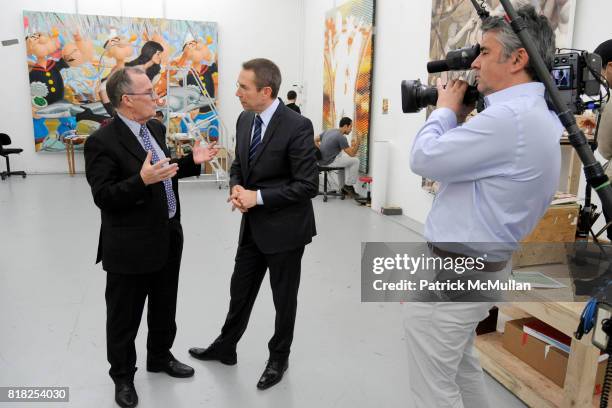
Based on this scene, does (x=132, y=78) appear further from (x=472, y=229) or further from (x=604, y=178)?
(x=604, y=178)

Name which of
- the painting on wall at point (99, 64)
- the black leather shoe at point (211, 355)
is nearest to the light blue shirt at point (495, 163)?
the black leather shoe at point (211, 355)

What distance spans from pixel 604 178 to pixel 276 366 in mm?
1898

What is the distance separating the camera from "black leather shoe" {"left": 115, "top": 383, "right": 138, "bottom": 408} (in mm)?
2182

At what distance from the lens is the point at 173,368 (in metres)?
2.47

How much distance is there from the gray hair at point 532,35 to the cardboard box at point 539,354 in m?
1.69

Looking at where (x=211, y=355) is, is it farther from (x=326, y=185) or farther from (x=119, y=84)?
(x=326, y=185)

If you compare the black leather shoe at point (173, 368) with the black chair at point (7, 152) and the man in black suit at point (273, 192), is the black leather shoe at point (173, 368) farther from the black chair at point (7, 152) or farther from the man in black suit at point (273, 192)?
the black chair at point (7, 152)

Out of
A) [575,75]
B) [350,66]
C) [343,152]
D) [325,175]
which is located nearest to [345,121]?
[343,152]

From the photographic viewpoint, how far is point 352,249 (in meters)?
4.83

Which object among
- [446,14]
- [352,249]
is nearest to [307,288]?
[352,249]

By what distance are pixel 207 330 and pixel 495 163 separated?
7.49ft

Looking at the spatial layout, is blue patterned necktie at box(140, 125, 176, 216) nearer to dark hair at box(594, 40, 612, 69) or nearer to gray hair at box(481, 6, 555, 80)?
gray hair at box(481, 6, 555, 80)

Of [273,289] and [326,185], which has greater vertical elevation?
[273,289]

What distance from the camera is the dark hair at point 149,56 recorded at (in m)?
9.71
